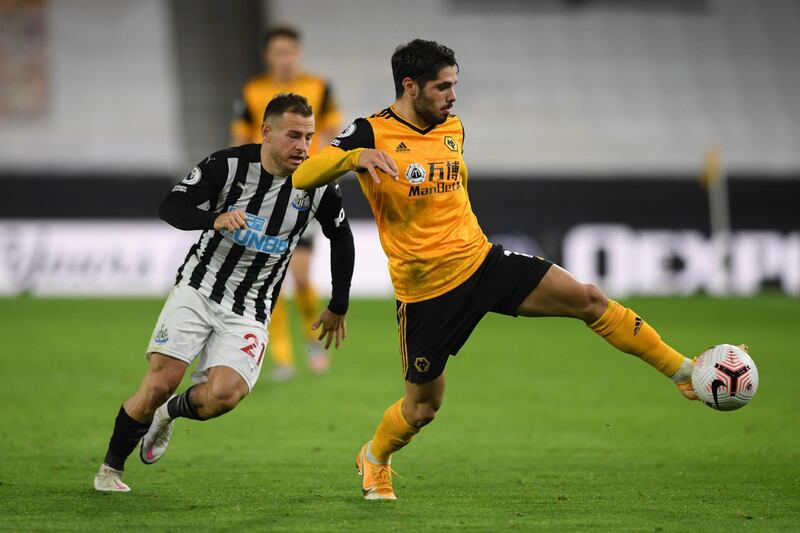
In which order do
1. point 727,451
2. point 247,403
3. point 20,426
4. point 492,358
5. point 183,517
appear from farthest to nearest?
point 492,358
point 247,403
point 20,426
point 727,451
point 183,517

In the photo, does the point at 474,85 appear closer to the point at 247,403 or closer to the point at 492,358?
the point at 492,358

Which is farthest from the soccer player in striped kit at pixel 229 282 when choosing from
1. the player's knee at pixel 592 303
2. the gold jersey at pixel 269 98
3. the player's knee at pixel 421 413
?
the gold jersey at pixel 269 98

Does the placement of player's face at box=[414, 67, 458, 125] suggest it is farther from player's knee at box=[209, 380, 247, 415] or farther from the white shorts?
player's knee at box=[209, 380, 247, 415]

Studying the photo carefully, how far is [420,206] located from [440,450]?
6.14ft

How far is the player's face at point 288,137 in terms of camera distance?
5.28m

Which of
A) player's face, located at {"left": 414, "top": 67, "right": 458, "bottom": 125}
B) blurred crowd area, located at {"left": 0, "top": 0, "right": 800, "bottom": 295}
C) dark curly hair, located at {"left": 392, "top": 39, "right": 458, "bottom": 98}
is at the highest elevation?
blurred crowd area, located at {"left": 0, "top": 0, "right": 800, "bottom": 295}

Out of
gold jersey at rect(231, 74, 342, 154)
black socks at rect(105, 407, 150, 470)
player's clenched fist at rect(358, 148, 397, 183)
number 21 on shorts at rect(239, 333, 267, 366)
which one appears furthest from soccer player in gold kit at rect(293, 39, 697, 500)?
gold jersey at rect(231, 74, 342, 154)

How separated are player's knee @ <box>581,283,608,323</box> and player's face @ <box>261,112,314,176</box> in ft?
4.65

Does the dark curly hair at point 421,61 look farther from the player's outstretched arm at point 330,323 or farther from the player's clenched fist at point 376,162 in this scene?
the player's outstretched arm at point 330,323

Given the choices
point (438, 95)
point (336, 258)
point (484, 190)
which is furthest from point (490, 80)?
point (438, 95)

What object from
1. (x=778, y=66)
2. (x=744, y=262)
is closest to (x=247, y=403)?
(x=744, y=262)

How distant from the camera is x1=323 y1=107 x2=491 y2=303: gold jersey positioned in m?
5.11

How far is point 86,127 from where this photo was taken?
66.9ft

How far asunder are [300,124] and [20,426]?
3.02 m
